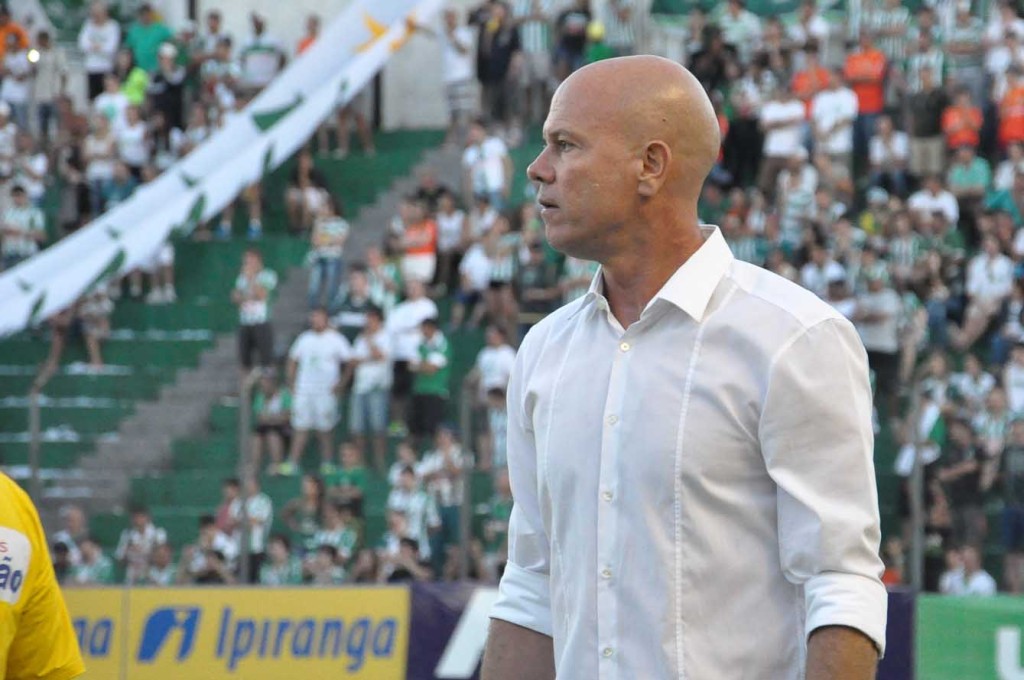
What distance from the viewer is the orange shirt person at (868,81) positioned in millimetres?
18891

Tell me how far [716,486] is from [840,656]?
1.05 ft

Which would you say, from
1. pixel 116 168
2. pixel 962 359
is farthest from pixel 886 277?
pixel 116 168

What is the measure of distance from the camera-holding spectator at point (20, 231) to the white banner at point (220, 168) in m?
0.63

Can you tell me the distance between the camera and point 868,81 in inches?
746

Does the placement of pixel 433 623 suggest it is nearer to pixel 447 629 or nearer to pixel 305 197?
pixel 447 629

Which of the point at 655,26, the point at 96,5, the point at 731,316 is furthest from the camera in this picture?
the point at 96,5

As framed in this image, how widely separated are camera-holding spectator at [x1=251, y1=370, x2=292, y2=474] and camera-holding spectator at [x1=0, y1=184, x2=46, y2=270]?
5661 millimetres

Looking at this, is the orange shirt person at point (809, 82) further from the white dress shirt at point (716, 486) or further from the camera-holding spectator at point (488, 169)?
the white dress shirt at point (716, 486)

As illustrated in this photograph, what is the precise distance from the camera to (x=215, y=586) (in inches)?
466

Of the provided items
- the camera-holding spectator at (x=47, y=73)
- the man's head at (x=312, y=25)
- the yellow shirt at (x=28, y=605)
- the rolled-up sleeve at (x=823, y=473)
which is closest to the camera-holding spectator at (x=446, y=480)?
the yellow shirt at (x=28, y=605)

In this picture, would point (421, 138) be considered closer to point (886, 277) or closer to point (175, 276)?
point (175, 276)

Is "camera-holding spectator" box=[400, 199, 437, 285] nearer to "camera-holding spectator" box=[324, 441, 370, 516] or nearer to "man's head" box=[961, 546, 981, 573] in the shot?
"camera-holding spectator" box=[324, 441, 370, 516]

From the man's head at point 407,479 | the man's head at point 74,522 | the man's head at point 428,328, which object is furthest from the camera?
the man's head at point 428,328

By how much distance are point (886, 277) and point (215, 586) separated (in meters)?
6.67
